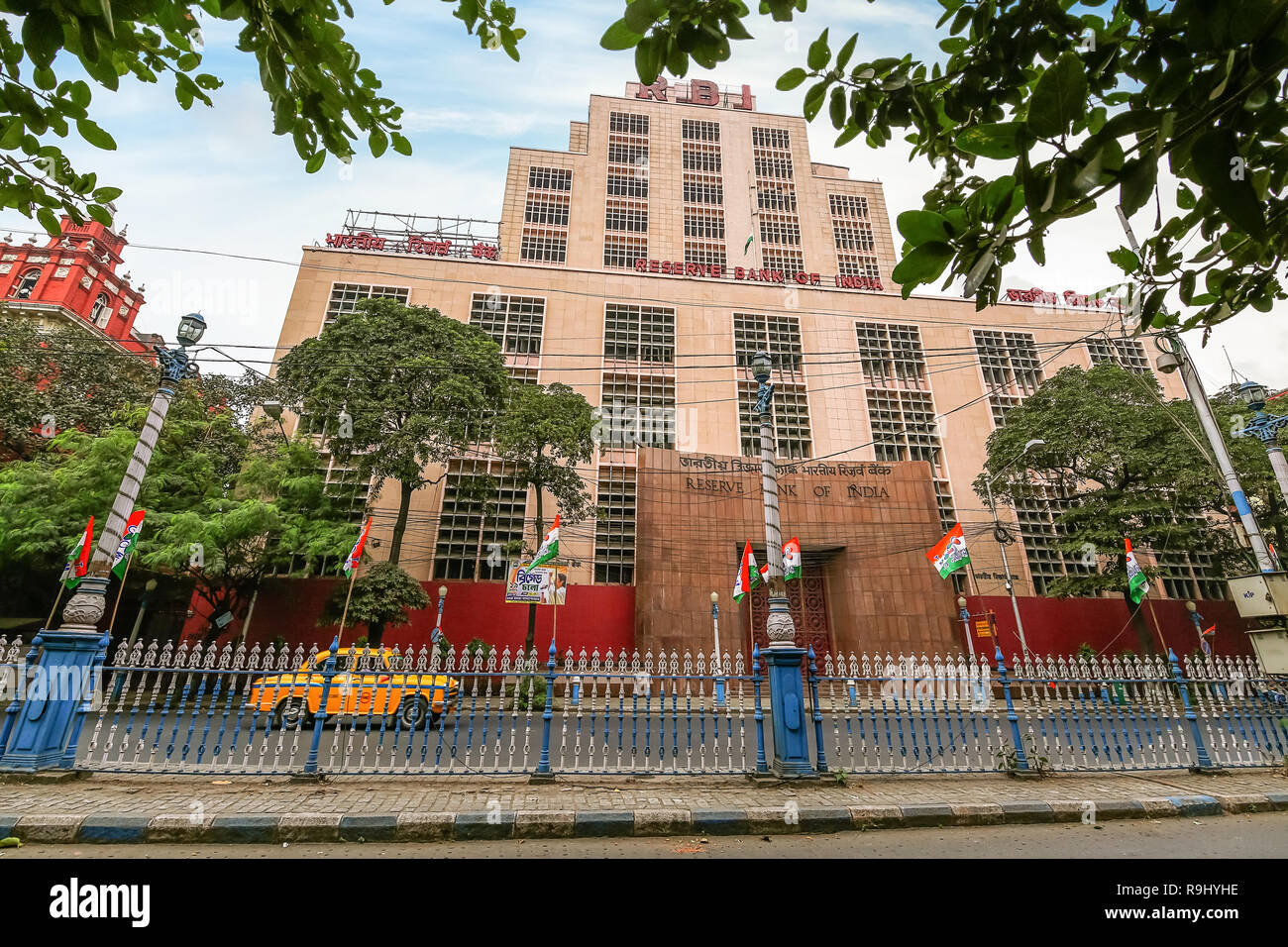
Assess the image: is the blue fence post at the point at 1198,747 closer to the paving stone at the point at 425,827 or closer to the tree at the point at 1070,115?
the tree at the point at 1070,115

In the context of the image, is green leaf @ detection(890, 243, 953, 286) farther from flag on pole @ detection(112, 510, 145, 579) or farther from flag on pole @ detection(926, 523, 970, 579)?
flag on pole @ detection(926, 523, 970, 579)

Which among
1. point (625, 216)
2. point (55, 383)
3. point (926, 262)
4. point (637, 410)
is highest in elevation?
point (625, 216)

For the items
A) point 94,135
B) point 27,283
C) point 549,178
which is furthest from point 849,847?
point 27,283

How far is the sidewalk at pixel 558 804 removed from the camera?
4266 mm

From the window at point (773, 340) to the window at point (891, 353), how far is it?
8.37ft

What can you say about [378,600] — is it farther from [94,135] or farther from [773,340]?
[773,340]

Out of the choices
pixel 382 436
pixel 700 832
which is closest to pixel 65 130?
pixel 700 832

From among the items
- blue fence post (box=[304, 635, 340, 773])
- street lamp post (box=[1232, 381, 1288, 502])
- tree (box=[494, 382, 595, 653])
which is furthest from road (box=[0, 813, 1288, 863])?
tree (box=[494, 382, 595, 653])

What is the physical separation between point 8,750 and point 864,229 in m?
32.3

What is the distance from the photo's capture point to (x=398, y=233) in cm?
2484

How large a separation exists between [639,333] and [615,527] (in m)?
8.15

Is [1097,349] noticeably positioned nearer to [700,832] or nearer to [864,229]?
[864,229]

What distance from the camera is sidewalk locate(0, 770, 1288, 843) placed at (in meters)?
4.27

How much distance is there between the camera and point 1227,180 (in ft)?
4.29
